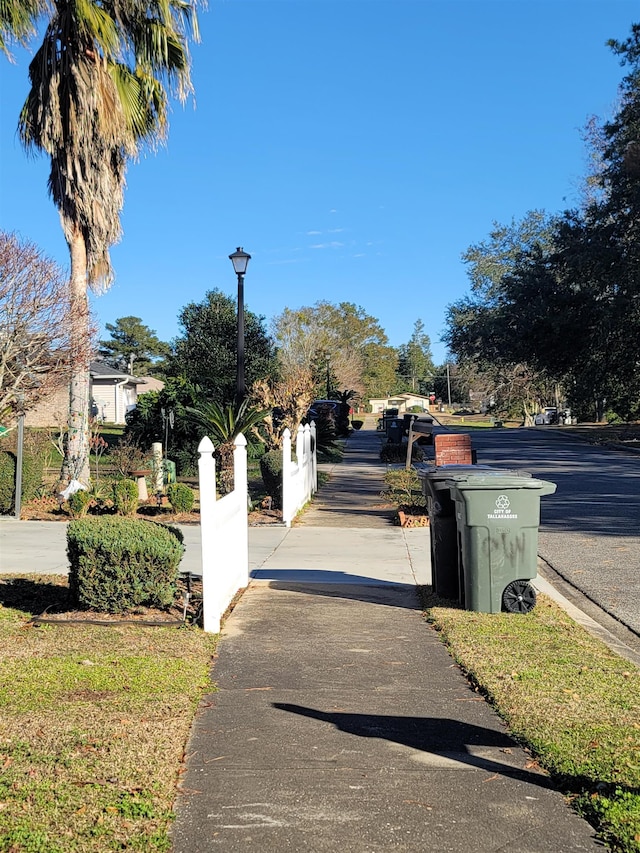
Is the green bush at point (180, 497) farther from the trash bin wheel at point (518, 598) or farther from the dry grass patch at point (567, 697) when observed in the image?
the trash bin wheel at point (518, 598)

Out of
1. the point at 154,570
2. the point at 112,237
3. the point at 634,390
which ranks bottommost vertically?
the point at 154,570

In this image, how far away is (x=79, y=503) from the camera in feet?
43.7

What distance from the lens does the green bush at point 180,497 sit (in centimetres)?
1396

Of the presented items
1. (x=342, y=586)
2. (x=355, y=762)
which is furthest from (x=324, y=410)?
(x=355, y=762)

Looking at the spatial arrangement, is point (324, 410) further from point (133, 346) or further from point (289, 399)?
point (133, 346)

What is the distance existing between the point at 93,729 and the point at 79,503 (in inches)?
364

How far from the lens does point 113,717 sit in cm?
463

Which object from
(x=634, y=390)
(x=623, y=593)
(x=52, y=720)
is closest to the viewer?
(x=52, y=720)

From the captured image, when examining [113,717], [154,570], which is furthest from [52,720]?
[154,570]

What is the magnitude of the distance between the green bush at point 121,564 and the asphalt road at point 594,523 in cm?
402

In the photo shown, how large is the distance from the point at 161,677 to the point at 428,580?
4426 mm

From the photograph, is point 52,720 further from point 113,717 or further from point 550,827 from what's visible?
point 550,827

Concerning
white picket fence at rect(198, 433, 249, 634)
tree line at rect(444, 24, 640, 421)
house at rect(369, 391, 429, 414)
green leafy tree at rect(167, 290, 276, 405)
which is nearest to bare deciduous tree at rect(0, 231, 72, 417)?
white picket fence at rect(198, 433, 249, 634)

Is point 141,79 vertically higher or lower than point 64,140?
higher
